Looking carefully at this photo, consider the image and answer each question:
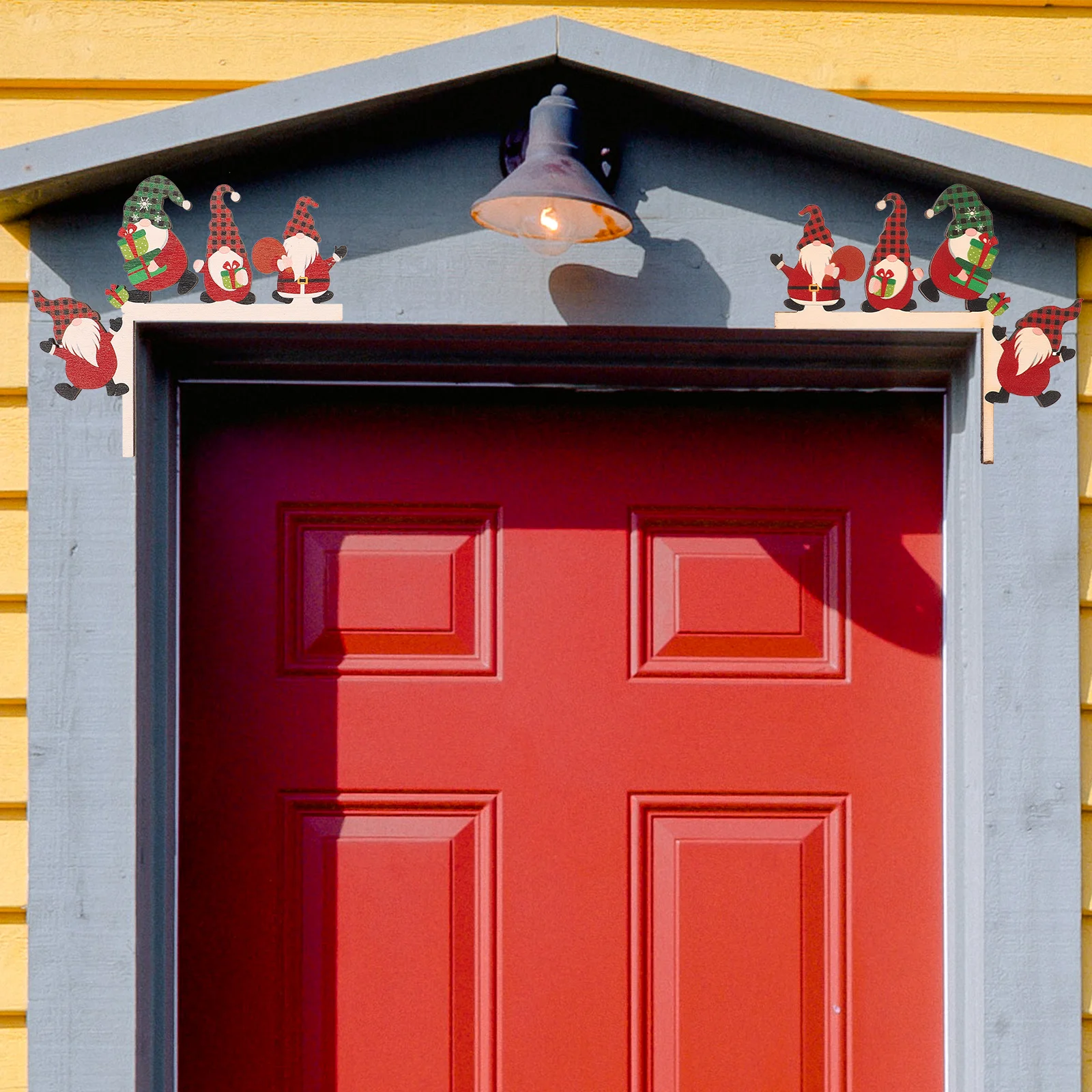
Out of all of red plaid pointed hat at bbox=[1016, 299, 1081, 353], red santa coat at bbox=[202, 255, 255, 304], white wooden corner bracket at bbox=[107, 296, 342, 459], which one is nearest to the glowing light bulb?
white wooden corner bracket at bbox=[107, 296, 342, 459]

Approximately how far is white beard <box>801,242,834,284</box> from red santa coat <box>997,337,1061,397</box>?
39cm

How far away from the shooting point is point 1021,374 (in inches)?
81.3

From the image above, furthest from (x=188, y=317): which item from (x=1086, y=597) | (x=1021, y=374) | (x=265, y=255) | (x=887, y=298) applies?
(x=1086, y=597)

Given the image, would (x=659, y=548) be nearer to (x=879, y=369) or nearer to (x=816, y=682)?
(x=816, y=682)

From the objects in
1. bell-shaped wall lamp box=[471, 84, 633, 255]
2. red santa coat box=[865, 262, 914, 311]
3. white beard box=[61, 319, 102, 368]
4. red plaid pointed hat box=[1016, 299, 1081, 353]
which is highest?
bell-shaped wall lamp box=[471, 84, 633, 255]

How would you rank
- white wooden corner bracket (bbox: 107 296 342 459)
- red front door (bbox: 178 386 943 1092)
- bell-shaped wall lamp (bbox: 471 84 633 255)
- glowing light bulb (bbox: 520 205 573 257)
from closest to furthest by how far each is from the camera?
bell-shaped wall lamp (bbox: 471 84 633 255)
glowing light bulb (bbox: 520 205 573 257)
white wooden corner bracket (bbox: 107 296 342 459)
red front door (bbox: 178 386 943 1092)

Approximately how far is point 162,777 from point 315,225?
1.16 metres

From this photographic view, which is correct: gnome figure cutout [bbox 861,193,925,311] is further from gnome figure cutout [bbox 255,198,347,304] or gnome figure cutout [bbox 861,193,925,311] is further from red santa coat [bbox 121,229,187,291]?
red santa coat [bbox 121,229,187,291]

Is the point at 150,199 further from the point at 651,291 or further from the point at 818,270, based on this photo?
the point at 818,270

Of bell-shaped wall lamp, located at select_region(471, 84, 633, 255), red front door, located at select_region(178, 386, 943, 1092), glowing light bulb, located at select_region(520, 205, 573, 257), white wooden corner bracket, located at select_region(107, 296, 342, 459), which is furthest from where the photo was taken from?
red front door, located at select_region(178, 386, 943, 1092)

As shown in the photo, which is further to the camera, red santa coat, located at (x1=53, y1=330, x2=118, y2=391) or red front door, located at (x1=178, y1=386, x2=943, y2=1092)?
red front door, located at (x1=178, y1=386, x2=943, y2=1092)

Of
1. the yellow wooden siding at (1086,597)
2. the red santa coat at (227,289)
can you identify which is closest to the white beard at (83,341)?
the red santa coat at (227,289)

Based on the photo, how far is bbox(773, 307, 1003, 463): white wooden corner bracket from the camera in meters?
2.03

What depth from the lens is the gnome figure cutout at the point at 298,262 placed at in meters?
2.03
